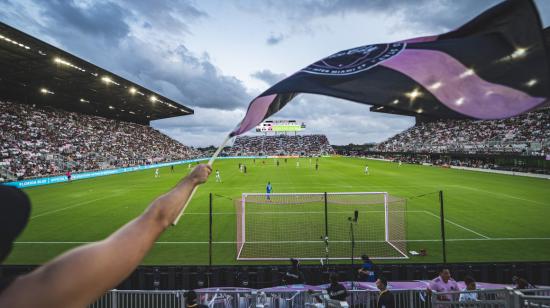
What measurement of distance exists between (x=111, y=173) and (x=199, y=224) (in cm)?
3728

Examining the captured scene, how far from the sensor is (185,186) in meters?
2.01

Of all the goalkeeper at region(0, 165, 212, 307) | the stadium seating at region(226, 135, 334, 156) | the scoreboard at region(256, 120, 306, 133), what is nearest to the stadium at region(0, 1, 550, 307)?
the goalkeeper at region(0, 165, 212, 307)

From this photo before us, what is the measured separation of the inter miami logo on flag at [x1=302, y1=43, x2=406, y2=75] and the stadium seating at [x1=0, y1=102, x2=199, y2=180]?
38129 mm

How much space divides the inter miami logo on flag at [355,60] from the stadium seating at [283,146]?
116445 mm

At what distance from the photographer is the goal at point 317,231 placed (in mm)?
13055

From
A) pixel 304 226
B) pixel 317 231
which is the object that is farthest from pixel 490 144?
pixel 317 231

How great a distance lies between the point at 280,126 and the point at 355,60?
4835 inches

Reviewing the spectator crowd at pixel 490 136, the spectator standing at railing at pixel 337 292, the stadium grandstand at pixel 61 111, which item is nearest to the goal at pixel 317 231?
the spectator standing at railing at pixel 337 292

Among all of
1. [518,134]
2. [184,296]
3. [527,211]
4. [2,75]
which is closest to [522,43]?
[184,296]

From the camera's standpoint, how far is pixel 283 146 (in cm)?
13338

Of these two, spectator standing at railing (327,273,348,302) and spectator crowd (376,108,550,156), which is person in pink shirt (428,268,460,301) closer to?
spectator standing at railing (327,273,348,302)

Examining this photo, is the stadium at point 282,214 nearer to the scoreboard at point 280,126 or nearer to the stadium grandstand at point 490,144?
the stadium grandstand at point 490,144

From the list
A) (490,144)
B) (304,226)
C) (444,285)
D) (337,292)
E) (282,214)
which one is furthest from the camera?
(490,144)

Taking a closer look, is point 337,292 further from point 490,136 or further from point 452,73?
point 490,136
